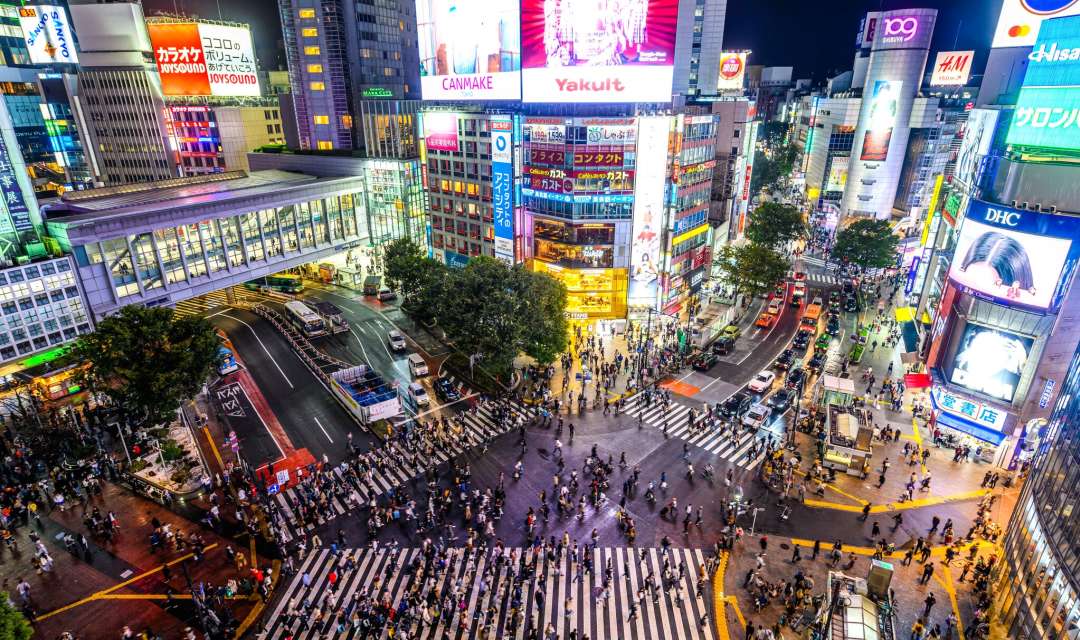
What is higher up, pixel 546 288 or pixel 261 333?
pixel 546 288

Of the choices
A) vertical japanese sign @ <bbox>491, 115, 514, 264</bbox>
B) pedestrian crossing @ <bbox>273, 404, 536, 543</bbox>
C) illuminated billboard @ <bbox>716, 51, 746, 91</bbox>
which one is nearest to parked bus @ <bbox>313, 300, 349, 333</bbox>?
vertical japanese sign @ <bbox>491, 115, 514, 264</bbox>

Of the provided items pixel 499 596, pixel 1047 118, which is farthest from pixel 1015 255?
pixel 499 596

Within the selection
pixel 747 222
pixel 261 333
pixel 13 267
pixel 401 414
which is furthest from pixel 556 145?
A: pixel 747 222

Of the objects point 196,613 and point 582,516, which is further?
point 582,516

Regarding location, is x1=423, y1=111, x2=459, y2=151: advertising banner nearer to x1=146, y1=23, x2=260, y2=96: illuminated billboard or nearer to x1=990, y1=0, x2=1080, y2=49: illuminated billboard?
x1=146, y1=23, x2=260, y2=96: illuminated billboard

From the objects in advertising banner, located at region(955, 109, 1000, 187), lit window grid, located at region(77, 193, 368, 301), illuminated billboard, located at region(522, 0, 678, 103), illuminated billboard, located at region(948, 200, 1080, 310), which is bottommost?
lit window grid, located at region(77, 193, 368, 301)

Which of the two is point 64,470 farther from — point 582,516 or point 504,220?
point 504,220

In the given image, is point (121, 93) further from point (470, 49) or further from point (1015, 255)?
point (1015, 255)
